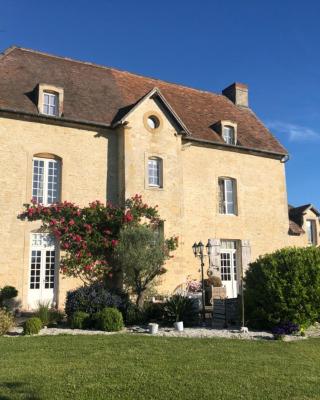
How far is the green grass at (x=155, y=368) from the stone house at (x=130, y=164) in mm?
6528

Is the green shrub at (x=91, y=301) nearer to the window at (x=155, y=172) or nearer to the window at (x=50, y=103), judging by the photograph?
the window at (x=155, y=172)

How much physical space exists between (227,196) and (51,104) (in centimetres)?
891

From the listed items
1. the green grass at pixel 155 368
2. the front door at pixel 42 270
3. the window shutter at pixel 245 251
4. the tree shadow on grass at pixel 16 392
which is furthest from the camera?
the window shutter at pixel 245 251

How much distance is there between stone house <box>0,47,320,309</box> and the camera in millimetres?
16250

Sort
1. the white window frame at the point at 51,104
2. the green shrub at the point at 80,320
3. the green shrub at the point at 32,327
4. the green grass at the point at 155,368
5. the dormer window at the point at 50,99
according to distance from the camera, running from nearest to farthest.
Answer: the green grass at the point at 155,368 < the green shrub at the point at 32,327 < the green shrub at the point at 80,320 < the dormer window at the point at 50,99 < the white window frame at the point at 51,104

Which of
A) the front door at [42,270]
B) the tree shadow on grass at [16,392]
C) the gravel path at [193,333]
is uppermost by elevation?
the front door at [42,270]

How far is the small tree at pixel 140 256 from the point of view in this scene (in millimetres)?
14914

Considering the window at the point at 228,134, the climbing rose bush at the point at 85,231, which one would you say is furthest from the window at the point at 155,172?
the window at the point at 228,134

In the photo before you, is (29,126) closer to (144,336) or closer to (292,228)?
(144,336)

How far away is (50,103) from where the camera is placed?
57.6 ft

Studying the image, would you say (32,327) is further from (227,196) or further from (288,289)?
(227,196)

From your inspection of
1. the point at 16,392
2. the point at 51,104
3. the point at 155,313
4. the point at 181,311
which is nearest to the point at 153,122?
the point at 51,104

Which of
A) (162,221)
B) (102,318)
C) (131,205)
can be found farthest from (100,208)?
(102,318)

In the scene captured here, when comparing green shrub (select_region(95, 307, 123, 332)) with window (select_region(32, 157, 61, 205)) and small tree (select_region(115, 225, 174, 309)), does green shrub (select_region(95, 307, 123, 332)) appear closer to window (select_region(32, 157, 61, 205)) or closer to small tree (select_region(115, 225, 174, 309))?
small tree (select_region(115, 225, 174, 309))
